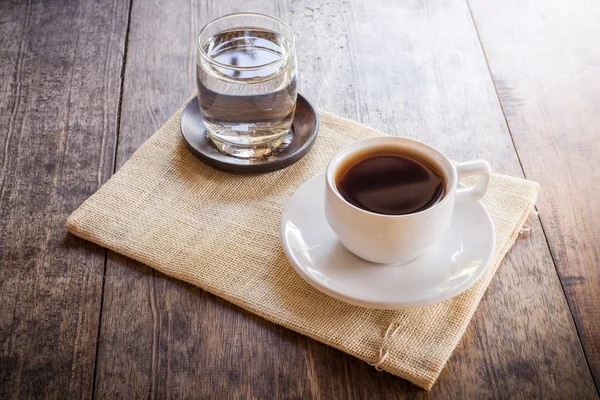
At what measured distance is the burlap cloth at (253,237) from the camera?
2.21 ft

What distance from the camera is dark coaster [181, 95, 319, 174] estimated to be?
34.0 inches

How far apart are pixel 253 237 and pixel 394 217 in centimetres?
21

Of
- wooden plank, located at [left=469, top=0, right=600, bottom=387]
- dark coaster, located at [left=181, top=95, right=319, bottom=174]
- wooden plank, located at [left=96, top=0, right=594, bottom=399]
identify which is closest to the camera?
wooden plank, located at [left=96, top=0, right=594, bottom=399]

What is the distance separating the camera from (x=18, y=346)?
26.5 inches

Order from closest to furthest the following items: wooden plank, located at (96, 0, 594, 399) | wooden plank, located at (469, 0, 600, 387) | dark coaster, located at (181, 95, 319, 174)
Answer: wooden plank, located at (96, 0, 594, 399), wooden plank, located at (469, 0, 600, 387), dark coaster, located at (181, 95, 319, 174)

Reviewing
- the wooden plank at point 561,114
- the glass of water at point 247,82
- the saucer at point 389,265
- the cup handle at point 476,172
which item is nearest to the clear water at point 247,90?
the glass of water at point 247,82

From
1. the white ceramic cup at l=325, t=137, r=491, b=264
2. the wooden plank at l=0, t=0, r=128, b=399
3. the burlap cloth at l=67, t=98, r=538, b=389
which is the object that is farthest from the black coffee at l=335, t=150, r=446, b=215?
the wooden plank at l=0, t=0, r=128, b=399

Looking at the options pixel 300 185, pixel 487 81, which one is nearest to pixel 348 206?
pixel 300 185

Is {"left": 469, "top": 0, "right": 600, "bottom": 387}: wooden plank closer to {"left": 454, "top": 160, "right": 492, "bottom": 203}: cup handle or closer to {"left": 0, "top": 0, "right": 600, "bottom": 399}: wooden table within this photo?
{"left": 0, "top": 0, "right": 600, "bottom": 399}: wooden table

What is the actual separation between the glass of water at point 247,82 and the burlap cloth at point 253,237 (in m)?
0.05

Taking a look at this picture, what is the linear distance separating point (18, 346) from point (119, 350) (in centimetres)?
11

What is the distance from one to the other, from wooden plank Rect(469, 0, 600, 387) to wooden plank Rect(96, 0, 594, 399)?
2cm

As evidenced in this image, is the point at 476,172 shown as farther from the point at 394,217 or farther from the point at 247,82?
the point at 247,82

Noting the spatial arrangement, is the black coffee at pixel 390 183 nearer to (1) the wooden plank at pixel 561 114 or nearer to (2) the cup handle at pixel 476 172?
(2) the cup handle at pixel 476 172
